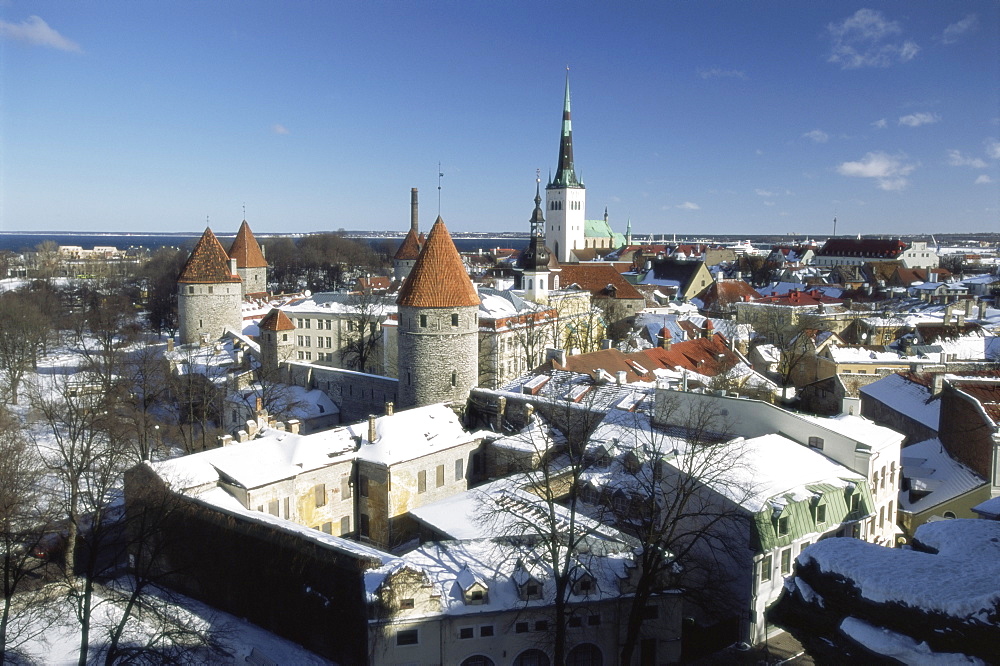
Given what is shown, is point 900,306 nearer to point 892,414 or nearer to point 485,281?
point 485,281

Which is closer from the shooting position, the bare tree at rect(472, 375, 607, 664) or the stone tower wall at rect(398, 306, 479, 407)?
the bare tree at rect(472, 375, 607, 664)

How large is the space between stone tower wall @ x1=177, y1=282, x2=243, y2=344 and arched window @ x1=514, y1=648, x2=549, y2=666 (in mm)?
35707

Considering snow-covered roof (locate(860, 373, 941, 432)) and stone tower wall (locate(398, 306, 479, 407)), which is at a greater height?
stone tower wall (locate(398, 306, 479, 407))

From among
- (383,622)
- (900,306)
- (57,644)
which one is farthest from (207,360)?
(900,306)

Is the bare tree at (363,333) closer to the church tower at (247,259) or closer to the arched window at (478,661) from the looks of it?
A: the church tower at (247,259)

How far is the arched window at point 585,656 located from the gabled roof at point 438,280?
1405 centimetres

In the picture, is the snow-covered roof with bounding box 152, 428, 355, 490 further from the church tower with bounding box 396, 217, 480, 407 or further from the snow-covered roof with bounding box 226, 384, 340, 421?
the snow-covered roof with bounding box 226, 384, 340, 421

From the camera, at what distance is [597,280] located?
59688mm

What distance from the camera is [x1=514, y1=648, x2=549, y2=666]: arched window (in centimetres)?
1499

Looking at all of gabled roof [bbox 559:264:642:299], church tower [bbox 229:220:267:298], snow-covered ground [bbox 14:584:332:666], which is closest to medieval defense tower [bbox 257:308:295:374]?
church tower [bbox 229:220:267:298]

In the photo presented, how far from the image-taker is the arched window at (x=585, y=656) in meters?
15.2

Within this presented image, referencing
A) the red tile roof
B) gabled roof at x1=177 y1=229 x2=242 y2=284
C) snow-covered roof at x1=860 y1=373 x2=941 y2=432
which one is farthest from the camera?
gabled roof at x1=177 y1=229 x2=242 y2=284

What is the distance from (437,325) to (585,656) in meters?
14.0

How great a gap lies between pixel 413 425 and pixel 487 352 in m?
13.5
